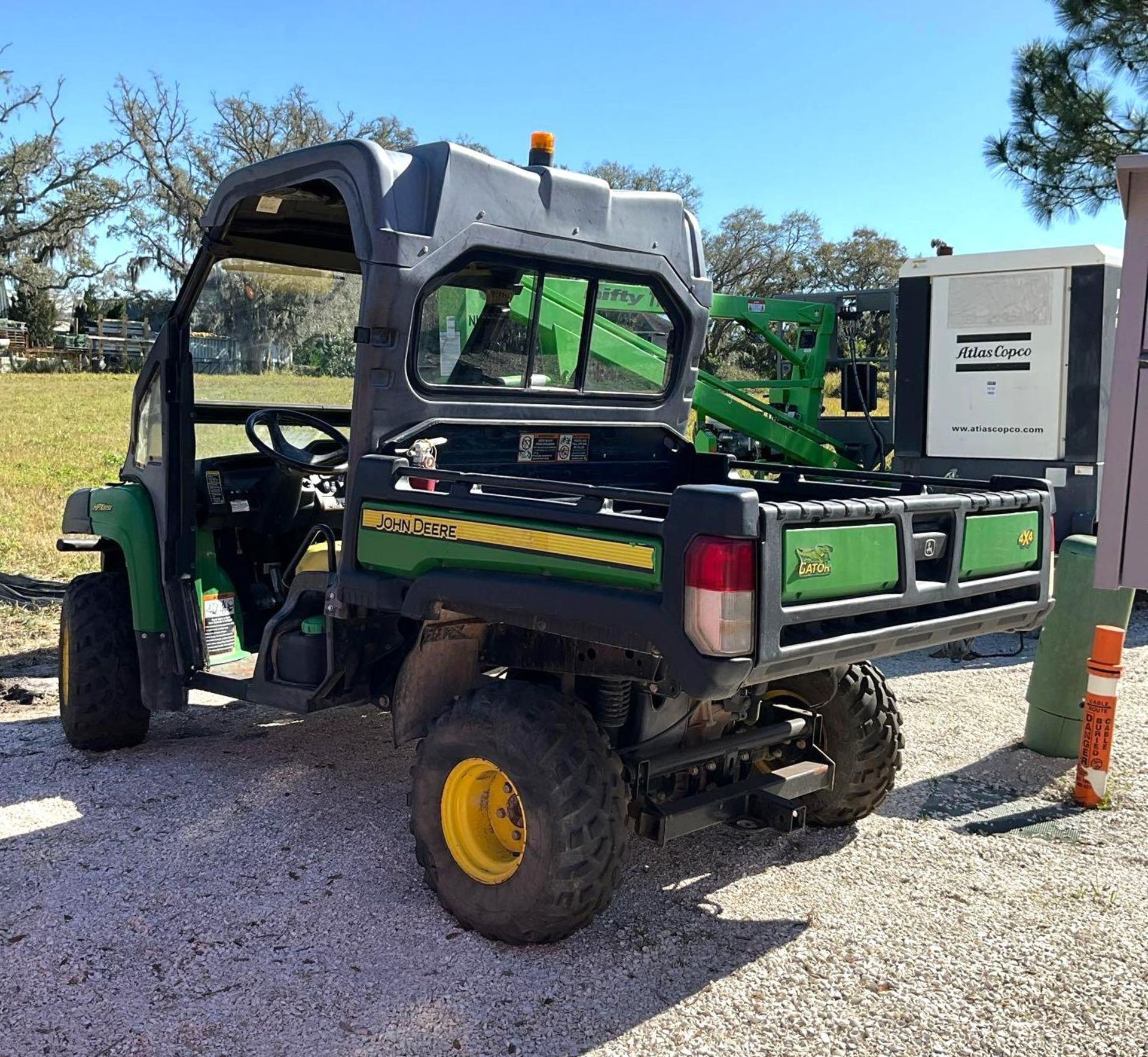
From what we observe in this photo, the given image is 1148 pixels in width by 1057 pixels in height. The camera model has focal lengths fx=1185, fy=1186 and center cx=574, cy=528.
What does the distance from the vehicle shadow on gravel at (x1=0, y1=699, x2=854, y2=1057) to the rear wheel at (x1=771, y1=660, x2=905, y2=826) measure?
140 mm

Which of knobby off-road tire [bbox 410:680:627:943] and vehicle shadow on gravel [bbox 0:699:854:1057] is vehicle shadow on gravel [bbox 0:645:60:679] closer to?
vehicle shadow on gravel [bbox 0:699:854:1057]

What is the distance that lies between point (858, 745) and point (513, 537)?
171 centimetres

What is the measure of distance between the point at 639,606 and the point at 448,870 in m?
1.18

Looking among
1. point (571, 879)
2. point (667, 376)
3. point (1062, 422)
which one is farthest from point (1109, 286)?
point (571, 879)

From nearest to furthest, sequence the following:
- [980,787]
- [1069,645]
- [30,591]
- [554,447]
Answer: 1. [554,447]
2. [980,787]
3. [1069,645]
4. [30,591]

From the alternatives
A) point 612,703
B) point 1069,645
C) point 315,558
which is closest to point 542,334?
point 315,558

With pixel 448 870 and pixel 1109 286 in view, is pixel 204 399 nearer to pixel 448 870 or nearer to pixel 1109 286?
pixel 448 870

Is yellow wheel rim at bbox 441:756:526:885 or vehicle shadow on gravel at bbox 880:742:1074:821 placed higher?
yellow wheel rim at bbox 441:756:526:885

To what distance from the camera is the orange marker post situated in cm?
488

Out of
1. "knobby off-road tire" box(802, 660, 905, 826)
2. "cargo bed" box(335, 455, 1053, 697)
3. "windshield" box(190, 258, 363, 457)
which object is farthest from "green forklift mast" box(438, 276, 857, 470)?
"cargo bed" box(335, 455, 1053, 697)

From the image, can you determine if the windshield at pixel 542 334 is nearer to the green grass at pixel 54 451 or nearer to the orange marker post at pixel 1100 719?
the green grass at pixel 54 451

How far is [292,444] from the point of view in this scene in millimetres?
5016

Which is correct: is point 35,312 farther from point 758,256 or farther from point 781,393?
point 781,393

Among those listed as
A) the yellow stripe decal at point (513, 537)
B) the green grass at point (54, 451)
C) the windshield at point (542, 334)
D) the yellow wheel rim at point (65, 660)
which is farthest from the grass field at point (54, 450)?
the yellow stripe decal at point (513, 537)
